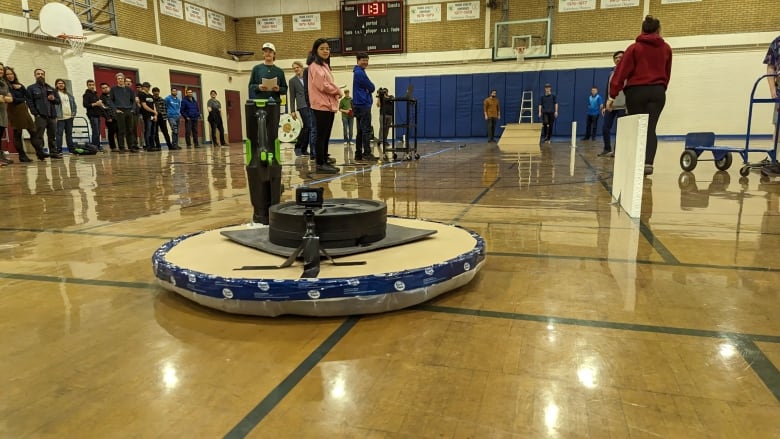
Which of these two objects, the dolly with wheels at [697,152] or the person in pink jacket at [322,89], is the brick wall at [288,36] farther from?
the dolly with wheels at [697,152]

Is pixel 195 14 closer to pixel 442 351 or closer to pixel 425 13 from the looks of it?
pixel 425 13

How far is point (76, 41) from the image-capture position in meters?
12.5

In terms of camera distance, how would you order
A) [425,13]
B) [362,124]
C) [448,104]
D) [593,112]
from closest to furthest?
[362,124] → [593,112] → [425,13] → [448,104]

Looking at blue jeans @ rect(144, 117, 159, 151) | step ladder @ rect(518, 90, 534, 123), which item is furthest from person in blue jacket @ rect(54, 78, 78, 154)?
step ladder @ rect(518, 90, 534, 123)

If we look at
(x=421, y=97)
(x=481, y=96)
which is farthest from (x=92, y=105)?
(x=481, y=96)

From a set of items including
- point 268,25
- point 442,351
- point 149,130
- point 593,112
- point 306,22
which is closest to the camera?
point 442,351

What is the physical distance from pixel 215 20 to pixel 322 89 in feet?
49.4

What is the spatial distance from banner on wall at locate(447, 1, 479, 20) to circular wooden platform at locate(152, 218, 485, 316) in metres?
16.9

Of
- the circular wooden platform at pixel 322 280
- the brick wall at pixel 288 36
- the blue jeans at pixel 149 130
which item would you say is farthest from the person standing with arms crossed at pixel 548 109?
the circular wooden platform at pixel 322 280

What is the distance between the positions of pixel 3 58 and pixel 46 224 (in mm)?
11294

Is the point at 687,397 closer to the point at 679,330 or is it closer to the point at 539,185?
the point at 679,330

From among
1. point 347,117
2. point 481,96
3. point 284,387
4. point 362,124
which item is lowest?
point 284,387

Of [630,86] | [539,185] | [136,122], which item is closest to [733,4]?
[630,86]

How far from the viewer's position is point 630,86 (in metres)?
4.61
